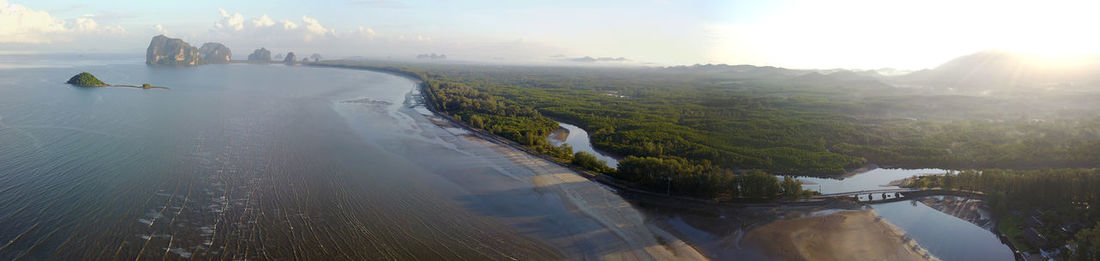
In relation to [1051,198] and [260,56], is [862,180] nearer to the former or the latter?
[1051,198]

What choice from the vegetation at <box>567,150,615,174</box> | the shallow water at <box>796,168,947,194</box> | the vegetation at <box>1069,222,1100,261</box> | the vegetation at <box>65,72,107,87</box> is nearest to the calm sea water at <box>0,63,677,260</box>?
the vegetation at <box>567,150,615,174</box>

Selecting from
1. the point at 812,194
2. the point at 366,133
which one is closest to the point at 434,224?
the point at 812,194

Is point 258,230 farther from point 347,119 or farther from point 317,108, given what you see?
point 317,108

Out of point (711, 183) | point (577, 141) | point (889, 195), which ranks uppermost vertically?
point (711, 183)

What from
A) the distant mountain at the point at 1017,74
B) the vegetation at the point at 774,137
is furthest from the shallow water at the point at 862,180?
the distant mountain at the point at 1017,74

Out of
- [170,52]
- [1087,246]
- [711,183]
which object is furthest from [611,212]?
[170,52]

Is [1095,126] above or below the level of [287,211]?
above

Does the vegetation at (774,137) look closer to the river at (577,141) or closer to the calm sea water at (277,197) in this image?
the river at (577,141)
